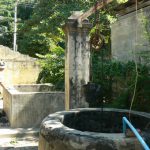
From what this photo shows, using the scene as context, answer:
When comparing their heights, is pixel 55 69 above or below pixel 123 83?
above

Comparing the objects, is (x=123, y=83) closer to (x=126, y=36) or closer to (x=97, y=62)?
(x=97, y=62)

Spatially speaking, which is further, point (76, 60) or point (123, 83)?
point (123, 83)

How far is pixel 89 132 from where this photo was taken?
423cm

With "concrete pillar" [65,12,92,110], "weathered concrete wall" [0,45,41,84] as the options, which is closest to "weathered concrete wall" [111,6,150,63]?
"concrete pillar" [65,12,92,110]

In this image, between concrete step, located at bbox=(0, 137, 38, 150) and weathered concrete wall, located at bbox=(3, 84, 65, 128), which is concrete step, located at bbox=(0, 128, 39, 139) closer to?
concrete step, located at bbox=(0, 137, 38, 150)

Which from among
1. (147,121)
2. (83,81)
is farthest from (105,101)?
(147,121)

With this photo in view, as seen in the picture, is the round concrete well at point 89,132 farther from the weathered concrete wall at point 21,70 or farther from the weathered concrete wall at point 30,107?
the weathered concrete wall at point 21,70

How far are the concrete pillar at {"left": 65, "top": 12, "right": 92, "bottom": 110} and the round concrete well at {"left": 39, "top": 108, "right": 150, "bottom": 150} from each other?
214 centimetres

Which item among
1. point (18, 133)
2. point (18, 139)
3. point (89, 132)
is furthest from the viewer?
point (18, 133)

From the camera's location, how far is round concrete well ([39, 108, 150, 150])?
3896 mm

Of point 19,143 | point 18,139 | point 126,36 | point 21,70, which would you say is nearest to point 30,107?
point 18,139

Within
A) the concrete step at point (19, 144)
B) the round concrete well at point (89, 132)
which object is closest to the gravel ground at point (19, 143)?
the concrete step at point (19, 144)

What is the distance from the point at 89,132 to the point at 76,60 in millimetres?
4020

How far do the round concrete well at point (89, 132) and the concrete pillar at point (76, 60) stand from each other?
2140 millimetres
